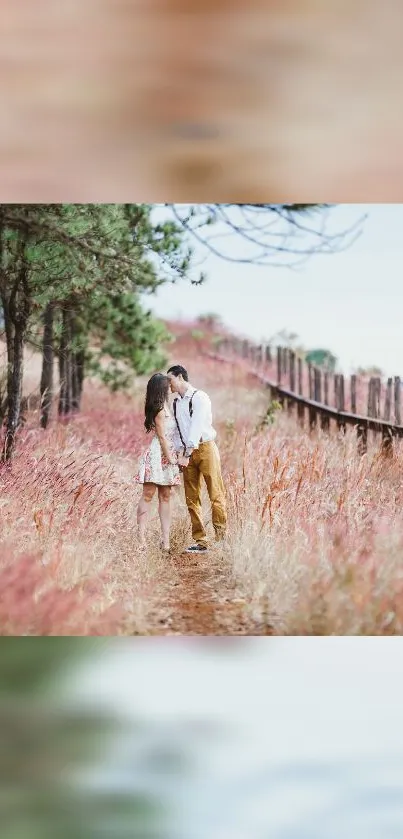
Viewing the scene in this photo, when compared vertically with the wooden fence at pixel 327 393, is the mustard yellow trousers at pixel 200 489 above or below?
below

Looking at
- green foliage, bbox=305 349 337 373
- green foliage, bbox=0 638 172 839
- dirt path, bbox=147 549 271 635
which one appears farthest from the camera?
green foliage, bbox=305 349 337 373

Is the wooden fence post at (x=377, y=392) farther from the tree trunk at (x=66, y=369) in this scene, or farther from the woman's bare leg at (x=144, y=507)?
the tree trunk at (x=66, y=369)

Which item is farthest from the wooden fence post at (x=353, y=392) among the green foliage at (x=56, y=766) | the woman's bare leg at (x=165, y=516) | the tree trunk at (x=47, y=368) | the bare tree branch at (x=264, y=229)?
the green foliage at (x=56, y=766)

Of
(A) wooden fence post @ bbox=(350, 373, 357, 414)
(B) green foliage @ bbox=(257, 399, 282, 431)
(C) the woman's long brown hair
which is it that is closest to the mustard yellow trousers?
(C) the woman's long brown hair

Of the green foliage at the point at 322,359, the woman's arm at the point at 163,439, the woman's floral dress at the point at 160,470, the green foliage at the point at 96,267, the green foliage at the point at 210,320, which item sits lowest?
the woman's floral dress at the point at 160,470

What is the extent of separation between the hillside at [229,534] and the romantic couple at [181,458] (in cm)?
6

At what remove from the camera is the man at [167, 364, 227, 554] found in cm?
454

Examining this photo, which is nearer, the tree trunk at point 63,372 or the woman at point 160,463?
the woman at point 160,463

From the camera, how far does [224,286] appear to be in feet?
15.6

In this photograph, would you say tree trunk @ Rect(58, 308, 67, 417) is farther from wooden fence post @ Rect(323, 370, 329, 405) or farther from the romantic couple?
wooden fence post @ Rect(323, 370, 329, 405)

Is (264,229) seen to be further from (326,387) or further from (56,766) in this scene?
(56,766)

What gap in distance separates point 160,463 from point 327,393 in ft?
3.38

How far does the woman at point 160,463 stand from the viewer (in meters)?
4.55
